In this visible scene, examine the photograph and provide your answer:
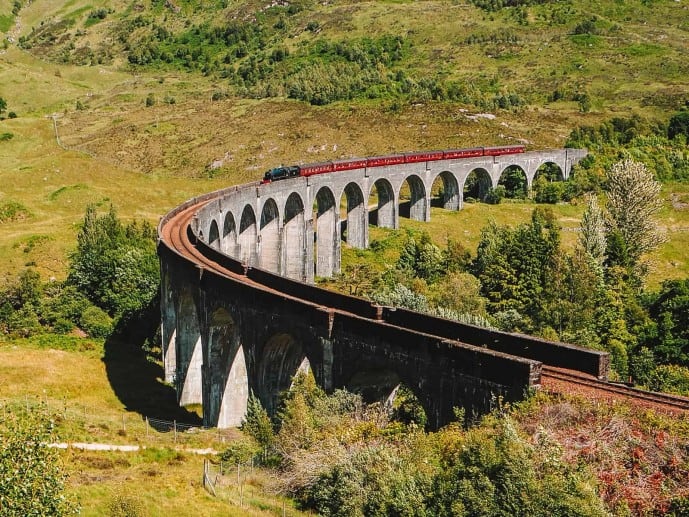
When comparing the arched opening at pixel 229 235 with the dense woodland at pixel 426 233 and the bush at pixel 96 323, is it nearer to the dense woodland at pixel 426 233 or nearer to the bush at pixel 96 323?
the dense woodland at pixel 426 233

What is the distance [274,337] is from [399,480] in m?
14.7

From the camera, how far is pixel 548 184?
331 ft

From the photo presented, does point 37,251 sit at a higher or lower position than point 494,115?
lower

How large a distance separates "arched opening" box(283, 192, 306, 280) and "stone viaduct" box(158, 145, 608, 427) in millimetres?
108

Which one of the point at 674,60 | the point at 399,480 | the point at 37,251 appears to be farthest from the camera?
the point at 674,60

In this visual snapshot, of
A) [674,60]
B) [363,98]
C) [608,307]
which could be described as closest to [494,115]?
[363,98]

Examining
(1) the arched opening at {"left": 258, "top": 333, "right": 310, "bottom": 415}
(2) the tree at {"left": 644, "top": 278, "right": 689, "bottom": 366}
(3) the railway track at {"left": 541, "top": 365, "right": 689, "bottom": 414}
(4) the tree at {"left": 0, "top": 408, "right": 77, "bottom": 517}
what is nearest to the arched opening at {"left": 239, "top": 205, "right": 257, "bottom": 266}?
(1) the arched opening at {"left": 258, "top": 333, "right": 310, "bottom": 415}

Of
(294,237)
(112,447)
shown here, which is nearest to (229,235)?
(294,237)

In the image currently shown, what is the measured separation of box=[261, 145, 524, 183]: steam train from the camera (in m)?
75.2

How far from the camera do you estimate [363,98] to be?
132m

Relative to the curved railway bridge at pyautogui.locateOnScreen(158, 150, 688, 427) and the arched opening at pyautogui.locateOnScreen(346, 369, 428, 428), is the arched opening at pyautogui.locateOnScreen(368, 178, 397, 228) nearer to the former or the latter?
the curved railway bridge at pyautogui.locateOnScreen(158, 150, 688, 427)

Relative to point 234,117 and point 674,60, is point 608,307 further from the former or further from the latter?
point 674,60

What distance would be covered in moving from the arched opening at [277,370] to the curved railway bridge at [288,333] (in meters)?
0.05

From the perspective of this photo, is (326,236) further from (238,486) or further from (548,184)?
(238,486)
